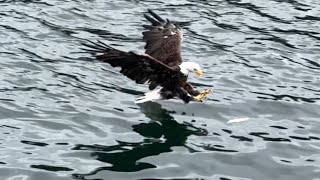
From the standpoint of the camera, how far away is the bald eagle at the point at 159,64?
30.4ft

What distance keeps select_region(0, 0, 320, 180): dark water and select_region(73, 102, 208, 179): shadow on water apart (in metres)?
0.02

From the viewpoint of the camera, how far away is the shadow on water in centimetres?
844

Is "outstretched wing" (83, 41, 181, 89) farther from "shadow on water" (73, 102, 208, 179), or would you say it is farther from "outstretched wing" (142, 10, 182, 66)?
"outstretched wing" (142, 10, 182, 66)

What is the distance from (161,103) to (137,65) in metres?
1.44

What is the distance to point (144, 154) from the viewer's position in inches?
346

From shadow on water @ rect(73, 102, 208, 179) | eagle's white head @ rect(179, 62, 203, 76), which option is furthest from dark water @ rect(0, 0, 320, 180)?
eagle's white head @ rect(179, 62, 203, 76)

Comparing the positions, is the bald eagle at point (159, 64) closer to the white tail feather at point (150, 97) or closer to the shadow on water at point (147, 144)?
the white tail feather at point (150, 97)

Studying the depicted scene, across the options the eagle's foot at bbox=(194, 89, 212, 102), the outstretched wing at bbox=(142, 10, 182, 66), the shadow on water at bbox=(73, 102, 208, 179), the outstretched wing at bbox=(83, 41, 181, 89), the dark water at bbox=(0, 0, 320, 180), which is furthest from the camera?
the outstretched wing at bbox=(142, 10, 182, 66)

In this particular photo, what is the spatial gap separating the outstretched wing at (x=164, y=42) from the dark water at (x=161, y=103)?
584mm

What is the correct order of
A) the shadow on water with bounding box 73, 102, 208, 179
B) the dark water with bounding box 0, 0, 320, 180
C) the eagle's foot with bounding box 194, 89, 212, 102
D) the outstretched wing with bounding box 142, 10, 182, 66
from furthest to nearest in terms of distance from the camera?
the outstretched wing with bounding box 142, 10, 182, 66 → the eagle's foot with bounding box 194, 89, 212, 102 → the dark water with bounding box 0, 0, 320, 180 → the shadow on water with bounding box 73, 102, 208, 179

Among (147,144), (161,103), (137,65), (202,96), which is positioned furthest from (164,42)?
(147,144)

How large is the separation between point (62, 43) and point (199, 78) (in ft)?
8.33

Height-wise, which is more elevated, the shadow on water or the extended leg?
the extended leg

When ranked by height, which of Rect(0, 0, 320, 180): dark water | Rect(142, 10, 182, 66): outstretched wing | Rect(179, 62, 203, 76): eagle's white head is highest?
Rect(142, 10, 182, 66): outstretched wing
